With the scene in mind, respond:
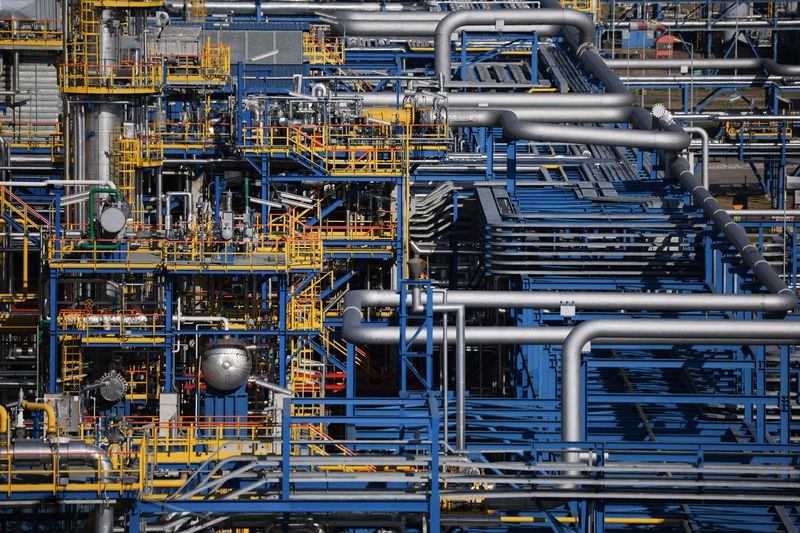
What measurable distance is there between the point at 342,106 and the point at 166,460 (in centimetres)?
1868

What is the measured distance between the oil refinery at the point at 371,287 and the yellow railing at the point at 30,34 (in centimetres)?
10

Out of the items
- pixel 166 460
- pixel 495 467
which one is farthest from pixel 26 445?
pixel 495 467

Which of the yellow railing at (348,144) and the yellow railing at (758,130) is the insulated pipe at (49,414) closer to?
the yellow railing at (348,144)

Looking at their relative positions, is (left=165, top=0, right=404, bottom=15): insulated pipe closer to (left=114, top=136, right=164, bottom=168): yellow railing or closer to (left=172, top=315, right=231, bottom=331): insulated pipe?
(left=114, top=136, right=164, bottom=168): yellow railing

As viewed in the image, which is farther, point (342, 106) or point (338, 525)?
point (342, 106)

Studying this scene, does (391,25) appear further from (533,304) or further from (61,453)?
(61,453)

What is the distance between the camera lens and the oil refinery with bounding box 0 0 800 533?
1677 inches

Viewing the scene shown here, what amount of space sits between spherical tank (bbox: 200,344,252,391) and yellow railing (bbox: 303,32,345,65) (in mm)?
19855

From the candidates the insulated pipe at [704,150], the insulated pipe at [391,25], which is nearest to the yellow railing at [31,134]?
the insulated pipe at [391,25]

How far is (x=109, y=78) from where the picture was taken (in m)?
57.9

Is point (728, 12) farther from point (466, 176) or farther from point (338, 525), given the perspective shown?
point (338, 525)

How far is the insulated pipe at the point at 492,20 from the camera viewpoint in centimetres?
6838

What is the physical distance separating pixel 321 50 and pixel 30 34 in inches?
334

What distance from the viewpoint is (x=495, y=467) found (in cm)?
4212
